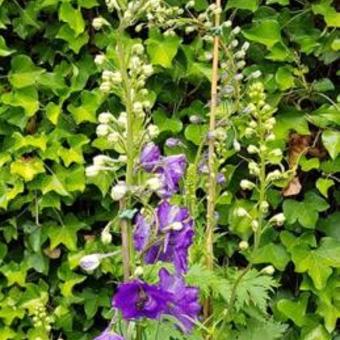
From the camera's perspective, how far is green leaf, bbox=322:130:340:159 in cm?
241

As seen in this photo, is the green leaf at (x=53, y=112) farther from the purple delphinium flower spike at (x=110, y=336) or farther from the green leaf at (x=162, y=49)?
the purple delphinium flower spike at (x=110, y=336)

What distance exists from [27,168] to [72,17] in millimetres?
467

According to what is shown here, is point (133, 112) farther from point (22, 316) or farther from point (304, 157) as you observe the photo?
point (22, 316)

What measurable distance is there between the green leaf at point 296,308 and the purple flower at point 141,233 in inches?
47.8

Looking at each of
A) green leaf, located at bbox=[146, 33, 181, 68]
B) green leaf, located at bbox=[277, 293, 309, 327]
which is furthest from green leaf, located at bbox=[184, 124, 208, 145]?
green leaf, located at bbox=[277, 293, 309, 327]

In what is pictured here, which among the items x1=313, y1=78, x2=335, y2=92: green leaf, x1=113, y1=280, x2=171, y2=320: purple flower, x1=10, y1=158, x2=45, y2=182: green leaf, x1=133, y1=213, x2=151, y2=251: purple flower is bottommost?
x1=10, y1=158, x2=45, y2=182: green leaf

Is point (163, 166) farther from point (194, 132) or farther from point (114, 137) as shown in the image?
point (194, 132)

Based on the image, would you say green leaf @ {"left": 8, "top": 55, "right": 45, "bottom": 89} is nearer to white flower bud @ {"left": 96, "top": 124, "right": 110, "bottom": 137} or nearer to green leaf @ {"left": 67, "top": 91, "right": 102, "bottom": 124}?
green leaf @ {"left": 67, "top": 91, "right": 102, "bottom": 124}

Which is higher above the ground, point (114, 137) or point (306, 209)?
point (114, 137)

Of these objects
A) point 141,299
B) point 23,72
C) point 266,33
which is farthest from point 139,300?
point 23,72

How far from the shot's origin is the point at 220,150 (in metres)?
1.88

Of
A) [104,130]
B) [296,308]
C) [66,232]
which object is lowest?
[296,308]

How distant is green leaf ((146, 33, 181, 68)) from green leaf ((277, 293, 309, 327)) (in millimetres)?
769

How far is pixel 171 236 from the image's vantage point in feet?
4.42
